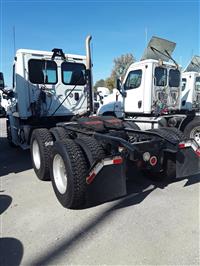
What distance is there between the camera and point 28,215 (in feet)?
12.4

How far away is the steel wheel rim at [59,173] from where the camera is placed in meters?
4.25

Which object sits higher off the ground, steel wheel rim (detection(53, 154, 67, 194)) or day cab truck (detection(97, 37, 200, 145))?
day cab truck (detection(97, 37, 200, 145))

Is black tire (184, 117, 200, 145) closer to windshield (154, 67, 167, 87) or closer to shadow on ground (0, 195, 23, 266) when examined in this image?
windshield (154, 67, 167, 87)

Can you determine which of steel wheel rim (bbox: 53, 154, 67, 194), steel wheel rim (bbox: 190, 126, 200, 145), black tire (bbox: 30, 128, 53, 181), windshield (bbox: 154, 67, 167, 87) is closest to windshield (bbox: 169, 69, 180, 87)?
windshield (bbox: 154, 67, 167, 87)

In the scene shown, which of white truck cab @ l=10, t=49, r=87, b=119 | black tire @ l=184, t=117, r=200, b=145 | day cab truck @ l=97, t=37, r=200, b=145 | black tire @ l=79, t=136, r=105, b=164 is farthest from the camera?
day cab truck @ l=97, t=37, r=200, b=145

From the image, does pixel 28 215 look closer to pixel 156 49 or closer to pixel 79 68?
pixel 79 68

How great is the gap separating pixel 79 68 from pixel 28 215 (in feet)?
15.6

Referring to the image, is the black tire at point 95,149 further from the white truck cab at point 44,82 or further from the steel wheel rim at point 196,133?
the steel wheel rim at point 196,133

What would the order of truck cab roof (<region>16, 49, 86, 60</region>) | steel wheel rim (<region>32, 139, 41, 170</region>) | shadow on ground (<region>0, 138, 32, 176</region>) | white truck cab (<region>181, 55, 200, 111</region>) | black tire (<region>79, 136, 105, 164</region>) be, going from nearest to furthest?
black tire (<region>79, 136, 105, 164</region>)
steel wheel rim (<region>32, 139, 41, 170</region>)
shadow on ground (<region>0, 138, 32, 176</region>)
truck cab roof (<region>16, 49, 86, 60</region>)
white truck cab (<region>181, 55, 200, 111</region>)

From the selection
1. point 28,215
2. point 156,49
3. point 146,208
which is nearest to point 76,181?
point 28,215

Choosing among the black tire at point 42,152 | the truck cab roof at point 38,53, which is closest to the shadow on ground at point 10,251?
the black tire at point 42,152

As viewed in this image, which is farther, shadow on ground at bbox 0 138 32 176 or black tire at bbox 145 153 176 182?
shadow on ground at bbox 0 138 32 176

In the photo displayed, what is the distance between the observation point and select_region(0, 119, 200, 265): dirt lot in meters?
2.77

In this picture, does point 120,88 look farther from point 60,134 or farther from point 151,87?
point 60,134
